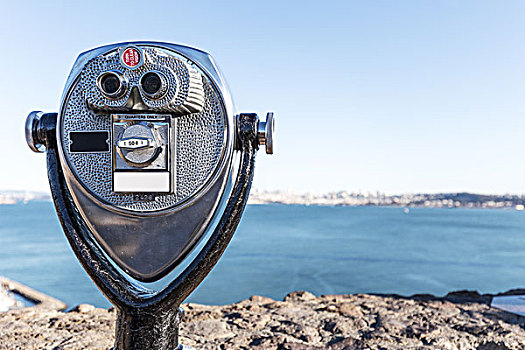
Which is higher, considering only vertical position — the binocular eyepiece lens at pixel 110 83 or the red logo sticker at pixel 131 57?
the red logo sticker at pixel 131 57

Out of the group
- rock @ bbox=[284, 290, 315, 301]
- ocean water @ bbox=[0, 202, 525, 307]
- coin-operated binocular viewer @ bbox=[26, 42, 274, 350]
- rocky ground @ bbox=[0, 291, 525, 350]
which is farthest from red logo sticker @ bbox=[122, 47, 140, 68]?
ocean water @ bbox=[0, 202, 525, 307]

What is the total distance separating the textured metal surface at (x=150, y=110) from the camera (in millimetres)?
1396

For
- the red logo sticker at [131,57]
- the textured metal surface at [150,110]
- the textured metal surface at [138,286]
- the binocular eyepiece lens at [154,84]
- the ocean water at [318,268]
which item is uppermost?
the red logo sticker at [131,57]

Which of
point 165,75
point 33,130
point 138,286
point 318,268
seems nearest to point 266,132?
point 165,75

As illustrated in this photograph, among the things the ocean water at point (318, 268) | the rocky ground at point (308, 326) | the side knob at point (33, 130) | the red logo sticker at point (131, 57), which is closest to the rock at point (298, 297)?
the rocky ground at point (308, 326)

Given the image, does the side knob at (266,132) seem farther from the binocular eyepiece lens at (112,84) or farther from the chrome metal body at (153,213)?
the binocular eyepiece lens at (112,84)

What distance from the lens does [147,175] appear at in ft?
4.49

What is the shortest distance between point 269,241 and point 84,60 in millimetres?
32640

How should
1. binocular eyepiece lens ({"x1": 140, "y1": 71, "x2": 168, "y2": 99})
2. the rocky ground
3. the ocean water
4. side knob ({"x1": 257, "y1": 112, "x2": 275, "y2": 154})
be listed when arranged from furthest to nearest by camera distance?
the ocean water
the rocky ground
side knob ({"x1": 257, "y1": 112, "x2": 275, "y2": 154})
binocular eyepiece lens ({"x1": 140, "y1": 71, "x2": 168, "y2": 99})

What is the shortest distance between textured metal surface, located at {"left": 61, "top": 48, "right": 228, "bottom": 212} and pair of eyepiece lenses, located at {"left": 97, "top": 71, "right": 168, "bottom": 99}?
0.07 feet

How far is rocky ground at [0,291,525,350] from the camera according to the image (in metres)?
2.29

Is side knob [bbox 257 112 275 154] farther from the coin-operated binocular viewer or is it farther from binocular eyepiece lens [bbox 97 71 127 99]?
binocular eyepiece lens [bbox 97 71 127 99]

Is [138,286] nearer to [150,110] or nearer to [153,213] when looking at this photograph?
[153,213]

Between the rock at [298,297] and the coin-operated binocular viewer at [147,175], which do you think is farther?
the rock at [298,297]
